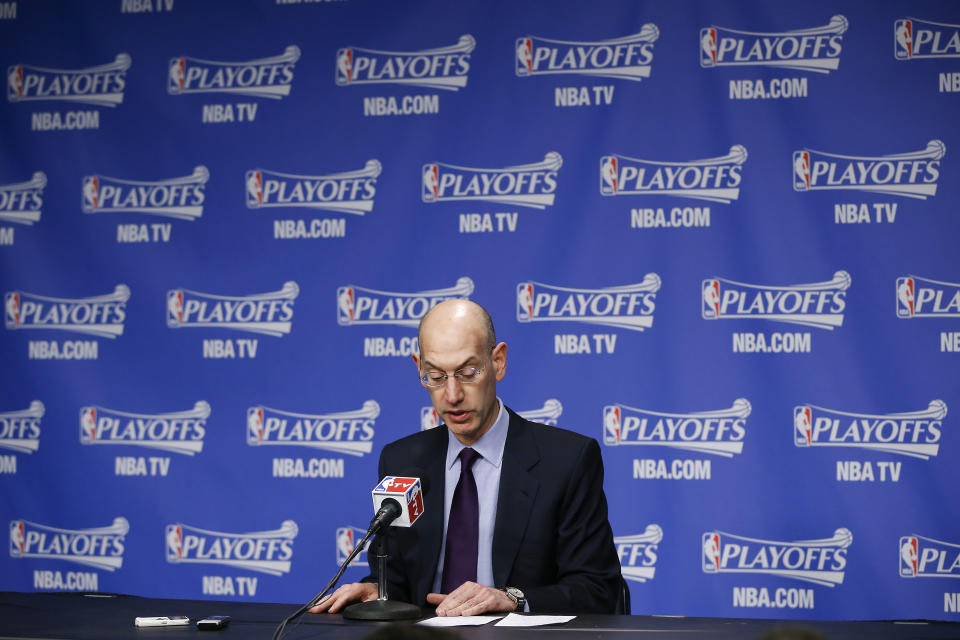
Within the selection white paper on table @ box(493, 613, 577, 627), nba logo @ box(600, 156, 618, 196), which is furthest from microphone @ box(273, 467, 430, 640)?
nba logo @ box(600, 156, 618, 196)

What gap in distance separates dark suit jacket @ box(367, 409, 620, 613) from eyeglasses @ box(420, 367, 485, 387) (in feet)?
0.83

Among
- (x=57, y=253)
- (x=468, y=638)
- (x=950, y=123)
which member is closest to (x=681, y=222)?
(x=950, y=123)

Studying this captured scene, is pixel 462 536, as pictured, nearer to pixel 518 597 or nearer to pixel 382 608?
pixel 518 597

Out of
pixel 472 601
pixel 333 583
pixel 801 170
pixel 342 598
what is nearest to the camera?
pixel 333 583

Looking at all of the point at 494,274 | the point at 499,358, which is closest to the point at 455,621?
the point at 499,358

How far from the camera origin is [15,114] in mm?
4258

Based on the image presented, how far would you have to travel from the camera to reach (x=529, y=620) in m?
2.03

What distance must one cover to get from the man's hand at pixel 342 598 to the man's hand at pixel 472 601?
0.59 ft

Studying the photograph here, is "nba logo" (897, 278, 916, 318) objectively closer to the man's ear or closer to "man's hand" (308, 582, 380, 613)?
the man's ear

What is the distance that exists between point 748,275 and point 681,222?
32cm

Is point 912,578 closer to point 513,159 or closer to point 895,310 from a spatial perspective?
point 895,310

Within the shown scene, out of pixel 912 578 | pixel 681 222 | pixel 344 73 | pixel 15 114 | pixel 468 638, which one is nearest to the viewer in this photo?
pixel 468 638

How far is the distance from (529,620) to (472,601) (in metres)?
0.13

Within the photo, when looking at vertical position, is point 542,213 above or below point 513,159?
below
